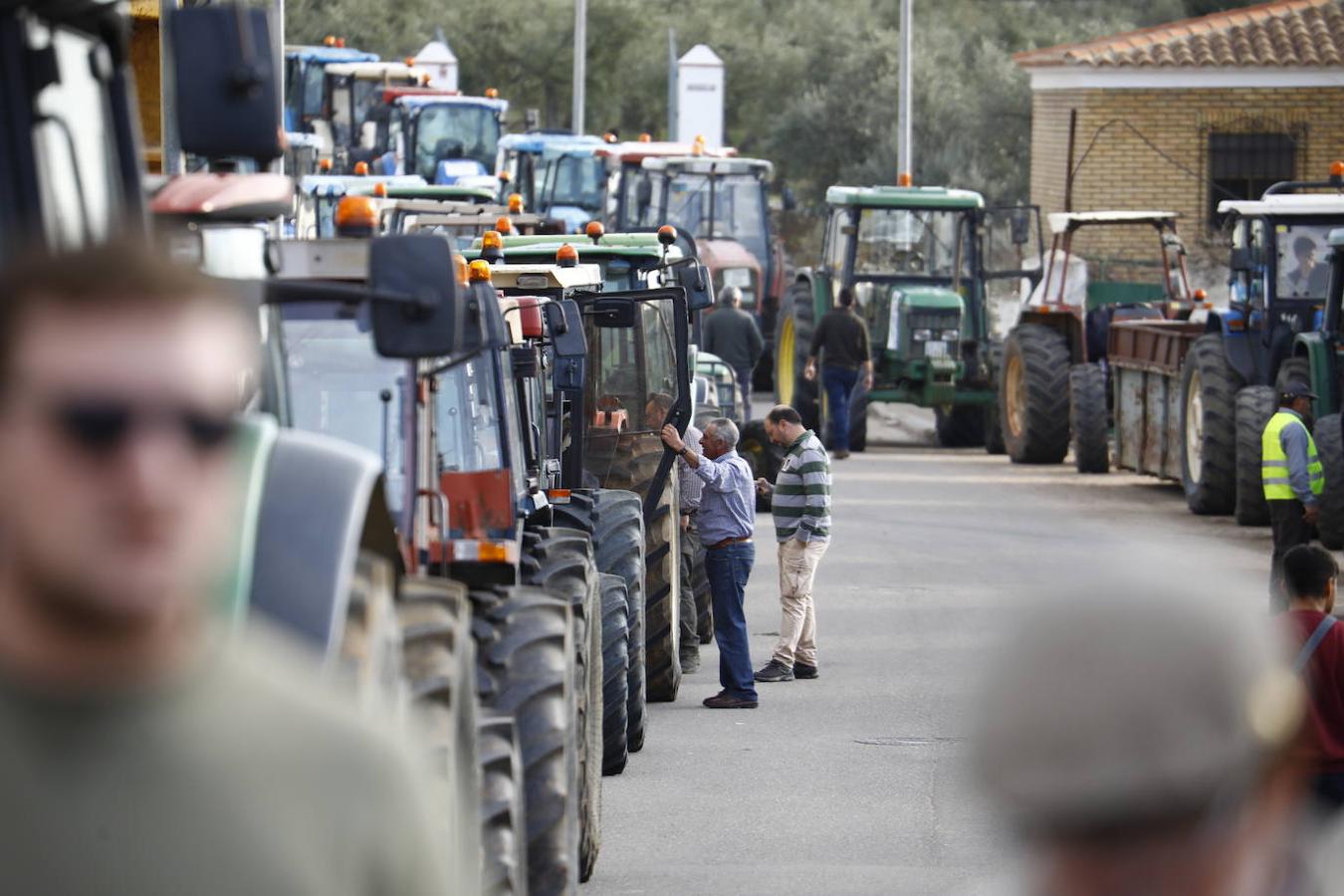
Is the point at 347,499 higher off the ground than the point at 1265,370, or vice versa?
the point at 347,499

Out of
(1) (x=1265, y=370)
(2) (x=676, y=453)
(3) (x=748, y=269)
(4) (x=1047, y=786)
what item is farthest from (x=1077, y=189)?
(4) (x=1047, y=786)

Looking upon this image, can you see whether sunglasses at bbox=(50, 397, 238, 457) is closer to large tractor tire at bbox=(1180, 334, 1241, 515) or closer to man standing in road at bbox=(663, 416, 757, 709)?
man standing in road at bbox=(663, 416, 757, 709)

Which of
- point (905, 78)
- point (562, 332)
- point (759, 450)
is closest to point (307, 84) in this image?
point (905, 78)

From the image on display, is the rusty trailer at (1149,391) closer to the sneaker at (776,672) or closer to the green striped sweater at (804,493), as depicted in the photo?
the green striped sweater at (804,493)

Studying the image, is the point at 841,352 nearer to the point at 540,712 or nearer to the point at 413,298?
the point at 540,712

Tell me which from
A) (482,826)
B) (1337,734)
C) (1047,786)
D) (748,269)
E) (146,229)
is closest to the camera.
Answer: (1047,786)

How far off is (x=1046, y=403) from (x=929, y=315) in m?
1.79

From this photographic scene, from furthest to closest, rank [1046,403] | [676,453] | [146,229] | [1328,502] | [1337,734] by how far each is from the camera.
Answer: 1. [1046,403]
2. [1328,502]
3. [676,453]
4. [1337,734]
5. [146,229]

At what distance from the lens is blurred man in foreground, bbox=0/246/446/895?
7.38ft

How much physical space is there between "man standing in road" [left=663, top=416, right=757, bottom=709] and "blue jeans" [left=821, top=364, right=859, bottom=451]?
11957 millimetres

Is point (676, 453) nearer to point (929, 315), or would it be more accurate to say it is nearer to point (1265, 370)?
point (1265, 370)

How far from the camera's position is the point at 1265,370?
2127cm

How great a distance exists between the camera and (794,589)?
14484 millimetres

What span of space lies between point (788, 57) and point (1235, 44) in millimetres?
24739
